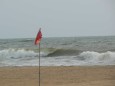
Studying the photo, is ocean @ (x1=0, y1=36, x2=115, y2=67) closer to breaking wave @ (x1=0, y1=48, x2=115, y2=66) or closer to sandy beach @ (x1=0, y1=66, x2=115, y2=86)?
breaking wave @ (x1=0, y1=48, x2=115, y2=66)

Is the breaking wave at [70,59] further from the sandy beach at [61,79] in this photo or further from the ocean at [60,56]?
the sandy beach at [61,79]

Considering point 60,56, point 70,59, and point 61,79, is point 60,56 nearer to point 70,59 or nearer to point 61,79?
point 70,59

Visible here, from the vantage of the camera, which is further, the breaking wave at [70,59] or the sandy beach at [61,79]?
the breaking wave at [70,59]

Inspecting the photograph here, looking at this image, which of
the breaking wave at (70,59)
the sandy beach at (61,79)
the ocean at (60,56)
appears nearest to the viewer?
the sandy beach at (61,79)

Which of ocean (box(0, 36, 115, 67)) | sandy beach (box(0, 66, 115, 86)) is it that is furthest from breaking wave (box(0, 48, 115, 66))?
sandy beach (box(0, 66, 115, 86))

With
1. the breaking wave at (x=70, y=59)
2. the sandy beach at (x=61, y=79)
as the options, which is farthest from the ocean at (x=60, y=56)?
the sandy beach at (x=61, y=79)

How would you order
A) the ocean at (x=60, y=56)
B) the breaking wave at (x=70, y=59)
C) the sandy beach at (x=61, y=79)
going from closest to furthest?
the sandy beach at (x=61, y=79), the breaking wave at (x=70, y=59), the ocean at (x=60, y=56)

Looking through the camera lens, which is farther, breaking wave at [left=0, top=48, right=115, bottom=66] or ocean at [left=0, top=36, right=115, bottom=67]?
ocean at [left=0, top=36, right=115, bottom=67]

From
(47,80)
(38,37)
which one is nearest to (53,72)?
(47,80)

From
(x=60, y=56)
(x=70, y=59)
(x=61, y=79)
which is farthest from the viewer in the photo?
(x=60, y=56)

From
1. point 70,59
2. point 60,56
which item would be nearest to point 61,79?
point 70,59

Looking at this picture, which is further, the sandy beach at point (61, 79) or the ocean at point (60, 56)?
the ocean at point (60, 56)

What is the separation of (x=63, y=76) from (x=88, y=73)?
4.37 ft

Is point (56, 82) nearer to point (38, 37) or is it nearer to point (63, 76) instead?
point (63, 76)
